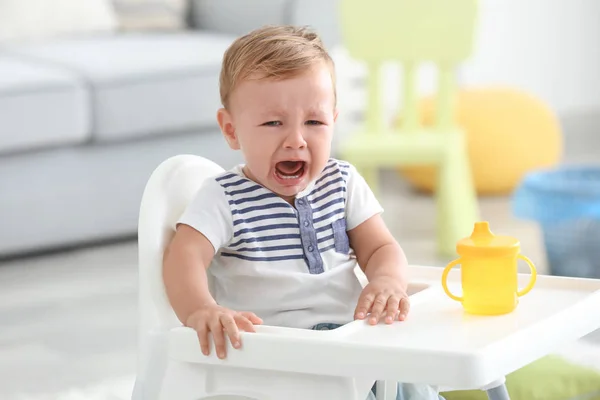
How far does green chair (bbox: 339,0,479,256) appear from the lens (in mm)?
2578

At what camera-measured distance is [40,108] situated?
8.34 feet

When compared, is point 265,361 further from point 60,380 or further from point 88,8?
point 88,8

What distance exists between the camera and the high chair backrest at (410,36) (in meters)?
2.66

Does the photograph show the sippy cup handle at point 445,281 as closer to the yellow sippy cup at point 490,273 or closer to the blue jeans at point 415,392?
the yellow sippy cup at point 490,273

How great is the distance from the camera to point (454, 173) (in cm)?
261

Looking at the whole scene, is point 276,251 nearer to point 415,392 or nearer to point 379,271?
point 379,271

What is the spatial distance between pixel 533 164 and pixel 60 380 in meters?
1.75

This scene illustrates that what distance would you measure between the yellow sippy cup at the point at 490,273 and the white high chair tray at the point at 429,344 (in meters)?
0.02

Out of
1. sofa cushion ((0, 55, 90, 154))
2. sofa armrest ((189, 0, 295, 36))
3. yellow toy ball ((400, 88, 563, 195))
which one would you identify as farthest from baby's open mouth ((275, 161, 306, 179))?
yellow toy ball ((400, 88, 563, 195))

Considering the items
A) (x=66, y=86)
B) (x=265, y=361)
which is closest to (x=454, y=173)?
(x=66, y=86)

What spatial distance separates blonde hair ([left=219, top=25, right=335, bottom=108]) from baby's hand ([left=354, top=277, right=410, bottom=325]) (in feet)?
0.77

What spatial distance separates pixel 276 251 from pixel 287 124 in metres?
0.14

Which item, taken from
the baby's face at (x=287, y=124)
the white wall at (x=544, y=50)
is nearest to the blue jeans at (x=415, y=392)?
the baby's face at (x=287, y=124)

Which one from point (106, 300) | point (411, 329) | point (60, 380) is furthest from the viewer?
point (106, 300)
